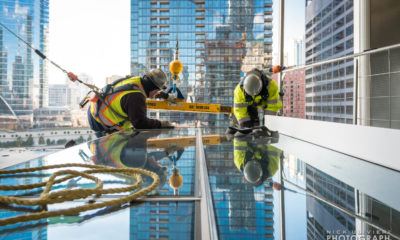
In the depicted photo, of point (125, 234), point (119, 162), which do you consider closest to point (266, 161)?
point (119, 162)

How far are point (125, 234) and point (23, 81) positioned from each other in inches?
429

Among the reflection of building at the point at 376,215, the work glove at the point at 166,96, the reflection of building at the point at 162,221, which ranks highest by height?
the work glove at the point at 166,96

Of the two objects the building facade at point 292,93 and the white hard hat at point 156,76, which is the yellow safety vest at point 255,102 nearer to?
the building facade at point 292,93

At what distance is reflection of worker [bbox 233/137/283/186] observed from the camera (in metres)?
0.95

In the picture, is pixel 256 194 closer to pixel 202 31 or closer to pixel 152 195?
pixel 152 195

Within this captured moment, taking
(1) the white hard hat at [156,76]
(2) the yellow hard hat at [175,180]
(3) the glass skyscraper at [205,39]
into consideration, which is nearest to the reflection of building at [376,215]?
(2) the yellow hard hat at [175,180]

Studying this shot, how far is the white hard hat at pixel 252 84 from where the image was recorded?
112 inches

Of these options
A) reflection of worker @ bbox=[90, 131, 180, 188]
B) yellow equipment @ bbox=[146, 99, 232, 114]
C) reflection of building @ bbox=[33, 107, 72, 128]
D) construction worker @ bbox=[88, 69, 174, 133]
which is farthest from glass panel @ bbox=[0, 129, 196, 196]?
reflection of building @ bbox=[33, 107, 72, 128]

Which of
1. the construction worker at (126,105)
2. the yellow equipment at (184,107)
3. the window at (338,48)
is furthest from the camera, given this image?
the window at (338,48)

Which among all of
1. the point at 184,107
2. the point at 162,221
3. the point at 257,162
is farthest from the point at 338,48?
the point at 162,221

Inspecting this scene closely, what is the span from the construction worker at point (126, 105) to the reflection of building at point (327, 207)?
6.56 feet

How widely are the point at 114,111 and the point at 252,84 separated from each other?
4.26ft

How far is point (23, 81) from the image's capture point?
9789 mm

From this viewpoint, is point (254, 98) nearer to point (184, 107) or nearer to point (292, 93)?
point (184, 107)
